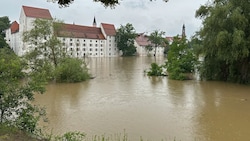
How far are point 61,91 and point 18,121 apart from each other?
1148 cm

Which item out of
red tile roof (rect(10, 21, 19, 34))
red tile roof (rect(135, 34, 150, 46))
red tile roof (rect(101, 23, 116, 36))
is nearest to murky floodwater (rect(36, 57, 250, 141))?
red tile roof (rect(10, 21, 19, 34))

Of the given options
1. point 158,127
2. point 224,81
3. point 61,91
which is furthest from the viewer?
point 224,81

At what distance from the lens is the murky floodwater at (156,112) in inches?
332

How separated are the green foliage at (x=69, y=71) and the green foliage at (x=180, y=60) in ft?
26.9

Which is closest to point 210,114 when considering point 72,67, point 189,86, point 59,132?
point 59,132

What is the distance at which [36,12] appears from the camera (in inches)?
2263

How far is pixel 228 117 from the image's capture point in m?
10.4

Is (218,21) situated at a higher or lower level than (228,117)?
higher

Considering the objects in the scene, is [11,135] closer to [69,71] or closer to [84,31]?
[69,71]

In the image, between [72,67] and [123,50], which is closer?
[72,67]

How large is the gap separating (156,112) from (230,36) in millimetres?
8847

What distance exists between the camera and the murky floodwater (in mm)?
8430

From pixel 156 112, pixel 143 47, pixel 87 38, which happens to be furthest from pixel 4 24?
pixel 156 112

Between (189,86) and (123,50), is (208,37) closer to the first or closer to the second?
(189,86)
